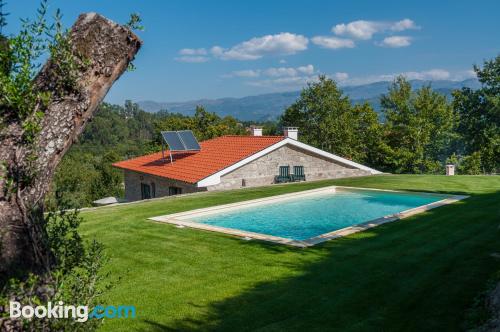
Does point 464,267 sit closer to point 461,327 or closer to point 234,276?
point 461,327

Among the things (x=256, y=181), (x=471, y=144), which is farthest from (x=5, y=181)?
(x=471, y=144)

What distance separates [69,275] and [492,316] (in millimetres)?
5572

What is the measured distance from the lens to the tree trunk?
3.19m

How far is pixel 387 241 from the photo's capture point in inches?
459

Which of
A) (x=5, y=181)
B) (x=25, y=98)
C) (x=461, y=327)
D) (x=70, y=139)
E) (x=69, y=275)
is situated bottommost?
(x=461, y=327)

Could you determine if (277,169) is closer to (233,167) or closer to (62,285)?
(233,167)

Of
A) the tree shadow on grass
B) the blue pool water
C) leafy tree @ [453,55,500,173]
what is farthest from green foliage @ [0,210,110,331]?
leafy tree @ [453,55,500,173]

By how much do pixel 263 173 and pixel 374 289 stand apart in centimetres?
1902

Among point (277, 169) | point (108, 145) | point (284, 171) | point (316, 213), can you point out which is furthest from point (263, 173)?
point (108, 145)

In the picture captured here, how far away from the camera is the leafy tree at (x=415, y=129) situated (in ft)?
143

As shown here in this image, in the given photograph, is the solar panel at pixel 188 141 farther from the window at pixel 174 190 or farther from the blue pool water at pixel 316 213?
the blue pool water at pixel 316 213

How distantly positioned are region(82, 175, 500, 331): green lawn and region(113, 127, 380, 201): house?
10499mm

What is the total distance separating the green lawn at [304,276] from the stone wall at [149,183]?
9.91 meters

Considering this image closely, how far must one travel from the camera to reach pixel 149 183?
94.3 feet
